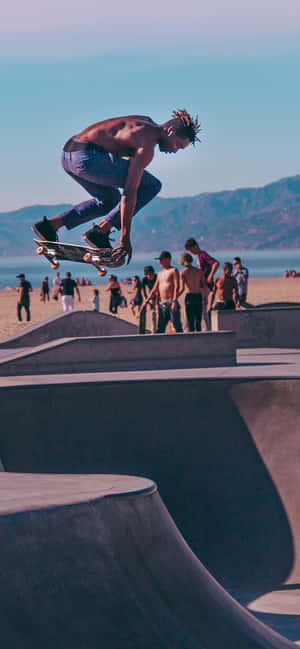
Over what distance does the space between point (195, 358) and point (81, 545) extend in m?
7.42

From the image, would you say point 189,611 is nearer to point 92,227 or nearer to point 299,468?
point 299,468

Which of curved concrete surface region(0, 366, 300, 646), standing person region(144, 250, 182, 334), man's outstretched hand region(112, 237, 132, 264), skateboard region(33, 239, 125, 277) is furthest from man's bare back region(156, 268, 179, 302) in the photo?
curved concrete surface region(0, 366, 300, 646)

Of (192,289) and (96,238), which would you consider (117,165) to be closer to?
(96,238)

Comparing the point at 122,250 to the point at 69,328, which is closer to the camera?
the point at 122,250

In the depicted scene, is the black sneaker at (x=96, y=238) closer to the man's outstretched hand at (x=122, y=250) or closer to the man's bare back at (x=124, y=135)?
the man's outstretched hand at (x=122, y=250)

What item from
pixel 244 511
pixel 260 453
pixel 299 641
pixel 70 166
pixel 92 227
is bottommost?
pixel 299 641

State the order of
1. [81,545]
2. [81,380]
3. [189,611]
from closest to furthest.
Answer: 1. [81,545]
2. [189,611]
3. [81,380]

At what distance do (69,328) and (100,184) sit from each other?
4813 mm

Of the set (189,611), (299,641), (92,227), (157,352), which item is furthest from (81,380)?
(189,611)

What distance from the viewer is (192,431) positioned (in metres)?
9.11

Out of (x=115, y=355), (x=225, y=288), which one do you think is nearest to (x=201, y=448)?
(x=115, y=355)

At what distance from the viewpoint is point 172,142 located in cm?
1186

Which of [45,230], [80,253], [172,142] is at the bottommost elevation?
[80,253]

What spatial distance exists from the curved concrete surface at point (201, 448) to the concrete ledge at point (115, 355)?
6.98ft
